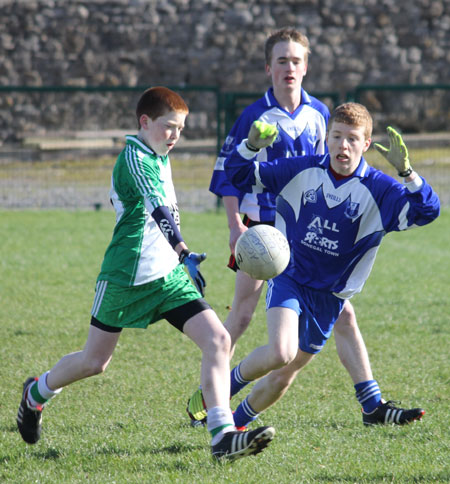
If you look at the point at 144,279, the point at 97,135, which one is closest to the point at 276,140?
the point at 144,279

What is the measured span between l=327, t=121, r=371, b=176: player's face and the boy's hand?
1.05 feet

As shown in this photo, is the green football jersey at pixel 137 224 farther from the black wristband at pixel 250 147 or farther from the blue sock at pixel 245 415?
the blue sock at pixel 245 415

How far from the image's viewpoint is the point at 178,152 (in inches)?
679

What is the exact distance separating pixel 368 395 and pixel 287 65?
81.3 inches

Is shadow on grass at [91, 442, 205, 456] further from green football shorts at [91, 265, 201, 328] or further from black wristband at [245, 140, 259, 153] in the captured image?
black wristband at [245, 140, 259, 153]

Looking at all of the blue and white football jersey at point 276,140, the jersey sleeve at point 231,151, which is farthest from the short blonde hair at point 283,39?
the jersey sleeve at point 231,151

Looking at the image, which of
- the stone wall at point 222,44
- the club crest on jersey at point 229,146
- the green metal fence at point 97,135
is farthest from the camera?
the stone wall at point 222,44

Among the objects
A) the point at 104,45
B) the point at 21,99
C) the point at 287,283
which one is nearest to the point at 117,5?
the point at 104,45

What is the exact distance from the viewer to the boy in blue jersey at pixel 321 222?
4230 mm

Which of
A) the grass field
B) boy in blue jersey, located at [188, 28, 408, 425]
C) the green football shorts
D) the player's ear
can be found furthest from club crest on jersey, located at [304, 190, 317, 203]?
the grass field

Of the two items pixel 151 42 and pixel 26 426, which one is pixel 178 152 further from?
pixel 26 426

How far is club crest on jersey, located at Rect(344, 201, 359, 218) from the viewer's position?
428 cm

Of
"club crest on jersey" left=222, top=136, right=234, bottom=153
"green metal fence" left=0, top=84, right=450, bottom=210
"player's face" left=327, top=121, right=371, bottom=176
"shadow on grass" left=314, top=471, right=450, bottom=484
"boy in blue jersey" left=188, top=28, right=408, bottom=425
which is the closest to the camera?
"shadow on grass" left=314, top=471, right=450, bottom=484

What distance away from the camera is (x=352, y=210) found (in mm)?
4281
